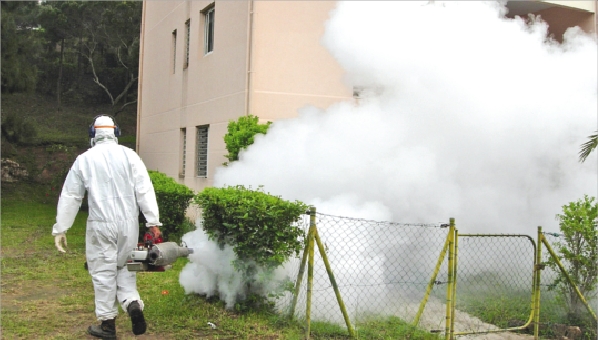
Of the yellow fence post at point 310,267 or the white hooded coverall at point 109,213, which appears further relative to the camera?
the yellow fence post at point 310,267

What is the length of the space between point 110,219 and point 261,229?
4.74ft

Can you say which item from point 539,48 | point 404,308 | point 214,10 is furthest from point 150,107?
point 404,308

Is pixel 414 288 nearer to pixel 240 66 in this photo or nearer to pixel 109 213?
pixel 109 213

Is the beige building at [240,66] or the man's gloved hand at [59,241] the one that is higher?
the beige building at [240,66]

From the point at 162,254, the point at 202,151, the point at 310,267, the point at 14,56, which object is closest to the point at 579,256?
the point at 310,267

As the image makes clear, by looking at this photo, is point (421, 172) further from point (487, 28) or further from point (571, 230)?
point (487, 28)

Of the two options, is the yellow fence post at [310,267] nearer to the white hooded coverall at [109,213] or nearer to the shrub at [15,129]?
the white hooded coverall at [109,213]

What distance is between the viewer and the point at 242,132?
879 centimetres

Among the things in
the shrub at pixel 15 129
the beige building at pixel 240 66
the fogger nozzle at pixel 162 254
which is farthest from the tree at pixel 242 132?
the shrub at pixel 15 129

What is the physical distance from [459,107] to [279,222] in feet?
12.8

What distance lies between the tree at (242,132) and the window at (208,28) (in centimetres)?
320

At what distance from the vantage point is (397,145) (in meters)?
7.94

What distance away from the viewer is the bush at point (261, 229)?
559cm

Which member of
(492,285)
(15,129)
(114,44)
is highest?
(114,44)
